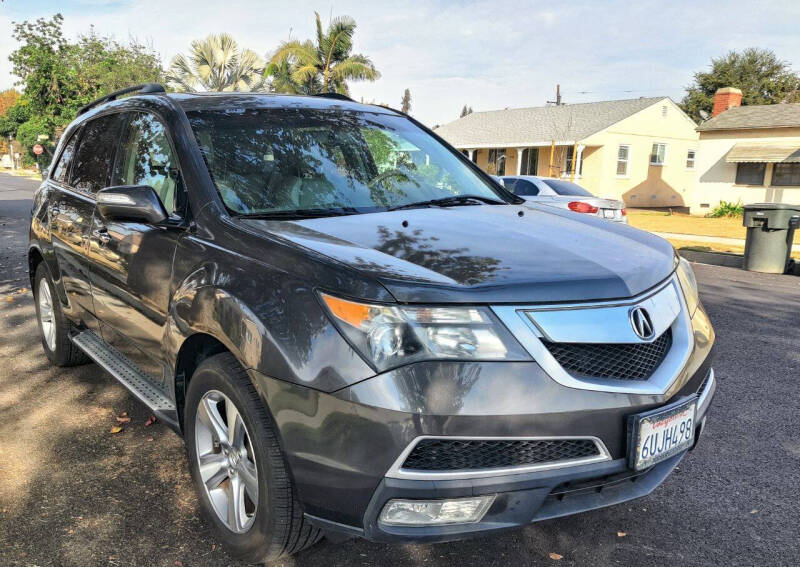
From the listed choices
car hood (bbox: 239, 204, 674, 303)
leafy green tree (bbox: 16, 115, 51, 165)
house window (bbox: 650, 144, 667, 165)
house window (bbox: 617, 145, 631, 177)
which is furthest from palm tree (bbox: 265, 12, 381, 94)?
car hood (bbox: 239, 204, 674, 303)

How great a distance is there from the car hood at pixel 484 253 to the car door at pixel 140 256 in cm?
58

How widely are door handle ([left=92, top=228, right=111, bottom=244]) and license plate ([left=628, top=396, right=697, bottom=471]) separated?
269 cm

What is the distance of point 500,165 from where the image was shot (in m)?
35.3

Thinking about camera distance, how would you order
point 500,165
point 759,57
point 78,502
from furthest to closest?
point 759,57 < point 500,165 < point 78,502

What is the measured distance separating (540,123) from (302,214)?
33142 mm

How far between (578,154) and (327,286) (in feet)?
97.1

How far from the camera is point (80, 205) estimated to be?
12.9ft

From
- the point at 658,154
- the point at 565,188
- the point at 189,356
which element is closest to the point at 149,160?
the point at 189,356

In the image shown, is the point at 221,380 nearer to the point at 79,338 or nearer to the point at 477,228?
the point at 477,228

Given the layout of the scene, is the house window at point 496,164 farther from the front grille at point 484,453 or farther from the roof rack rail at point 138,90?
the front grille at point 484,453

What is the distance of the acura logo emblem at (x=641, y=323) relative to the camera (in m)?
2.19

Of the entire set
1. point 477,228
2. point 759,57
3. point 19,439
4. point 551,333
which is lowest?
point 19,439

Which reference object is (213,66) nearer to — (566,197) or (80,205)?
(566,197)

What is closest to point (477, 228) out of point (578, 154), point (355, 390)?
point (355, 390)
